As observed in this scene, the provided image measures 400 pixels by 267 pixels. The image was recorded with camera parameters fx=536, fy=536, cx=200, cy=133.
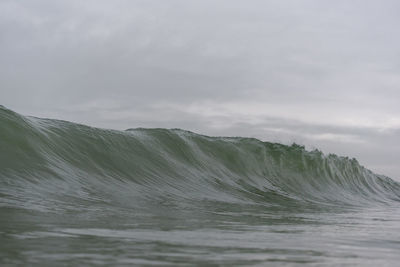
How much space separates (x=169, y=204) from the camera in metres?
6.21

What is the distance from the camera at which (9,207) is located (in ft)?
14.1

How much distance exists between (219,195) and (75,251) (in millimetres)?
5758

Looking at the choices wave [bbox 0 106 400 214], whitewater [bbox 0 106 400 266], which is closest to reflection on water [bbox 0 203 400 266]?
whitewater [bbox 0 106 400 266]

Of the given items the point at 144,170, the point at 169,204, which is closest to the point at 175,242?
the point at 169,204

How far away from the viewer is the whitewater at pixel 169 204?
2564mm

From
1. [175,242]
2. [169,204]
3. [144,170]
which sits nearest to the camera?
[175,242]

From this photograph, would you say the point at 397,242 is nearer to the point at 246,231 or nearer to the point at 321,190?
the point at 246,231

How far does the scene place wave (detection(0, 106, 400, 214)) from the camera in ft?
19.2

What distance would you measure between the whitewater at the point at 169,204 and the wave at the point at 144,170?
0.09 ft

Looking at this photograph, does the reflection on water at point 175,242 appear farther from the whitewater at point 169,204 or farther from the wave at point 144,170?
the wave at point 144,170

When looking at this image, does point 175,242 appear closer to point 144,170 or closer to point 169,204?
point 169,204

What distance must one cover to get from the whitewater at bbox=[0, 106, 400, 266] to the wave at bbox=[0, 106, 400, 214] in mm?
29

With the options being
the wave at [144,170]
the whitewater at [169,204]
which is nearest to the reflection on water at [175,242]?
the whitewater at [169,204]

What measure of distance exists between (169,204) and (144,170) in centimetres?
217
